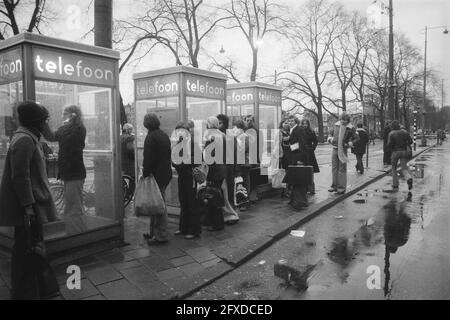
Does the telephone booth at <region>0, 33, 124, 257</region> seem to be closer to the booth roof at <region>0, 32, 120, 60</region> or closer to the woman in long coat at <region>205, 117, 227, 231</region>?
the booth roof at <region>0, 32, 120, 60</region>

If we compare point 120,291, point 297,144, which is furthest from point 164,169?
point 297,144

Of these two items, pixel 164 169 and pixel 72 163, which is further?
pixel 164 169

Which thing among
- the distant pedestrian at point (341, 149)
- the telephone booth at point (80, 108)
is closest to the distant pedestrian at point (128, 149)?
the telephone booth at point (80, 108)

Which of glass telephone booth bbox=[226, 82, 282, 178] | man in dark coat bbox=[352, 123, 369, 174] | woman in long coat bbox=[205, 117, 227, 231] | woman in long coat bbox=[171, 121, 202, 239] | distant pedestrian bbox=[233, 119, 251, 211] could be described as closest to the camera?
woman in long coat bbox=[171, 121, 202, 239]

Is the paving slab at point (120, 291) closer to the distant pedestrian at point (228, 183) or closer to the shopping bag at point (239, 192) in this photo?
the distant pedestrian at point (228, 183)

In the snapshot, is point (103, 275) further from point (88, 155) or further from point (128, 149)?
point (128, 149)

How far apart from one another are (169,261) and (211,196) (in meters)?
1.47

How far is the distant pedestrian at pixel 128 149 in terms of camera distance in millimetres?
7930

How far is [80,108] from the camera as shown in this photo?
521 centimetres

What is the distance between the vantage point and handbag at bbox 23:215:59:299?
3488 millimetres

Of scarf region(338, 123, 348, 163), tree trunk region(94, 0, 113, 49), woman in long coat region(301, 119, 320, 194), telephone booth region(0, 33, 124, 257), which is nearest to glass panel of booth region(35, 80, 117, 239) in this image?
telephone booth region(0, 33, 124, 257)

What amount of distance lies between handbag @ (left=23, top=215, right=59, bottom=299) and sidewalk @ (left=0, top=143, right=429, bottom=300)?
0.79 ft

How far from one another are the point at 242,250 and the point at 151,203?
1.35 m
